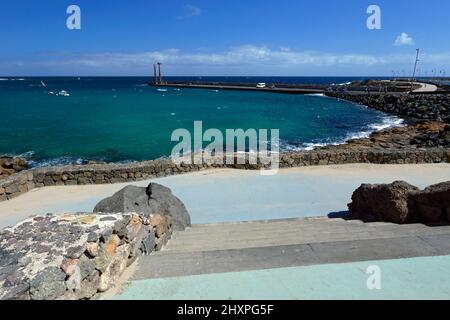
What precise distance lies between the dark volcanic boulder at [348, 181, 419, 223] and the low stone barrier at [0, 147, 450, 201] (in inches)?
238

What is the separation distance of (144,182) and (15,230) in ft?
25.9

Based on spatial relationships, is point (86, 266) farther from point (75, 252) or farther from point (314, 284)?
point (314, 284)

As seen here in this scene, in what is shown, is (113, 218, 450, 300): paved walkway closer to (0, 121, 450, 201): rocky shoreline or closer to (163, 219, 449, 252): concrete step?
(163, 219, 449, 252): concrete step

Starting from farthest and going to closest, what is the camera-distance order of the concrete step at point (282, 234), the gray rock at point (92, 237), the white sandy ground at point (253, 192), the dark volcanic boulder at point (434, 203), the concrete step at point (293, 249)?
the white sandy ground at point (253, 192), the dark volcanic boulder at point (434, 203), the concrete step at point (282, 234), the concrete step at point (293, 249), the gray rock at point (92, 237)

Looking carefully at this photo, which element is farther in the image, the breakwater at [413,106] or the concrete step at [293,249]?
the breakwater at [413,106]

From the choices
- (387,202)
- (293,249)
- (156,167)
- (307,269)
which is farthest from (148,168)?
(307,269)

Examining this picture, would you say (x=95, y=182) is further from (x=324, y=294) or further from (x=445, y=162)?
(x=445, y=162)

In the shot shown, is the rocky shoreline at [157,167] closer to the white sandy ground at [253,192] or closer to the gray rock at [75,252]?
the white sandy ground at [253,192]

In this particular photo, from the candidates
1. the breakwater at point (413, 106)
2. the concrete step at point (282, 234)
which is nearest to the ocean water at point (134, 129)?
the breakwater at point (413, 106)

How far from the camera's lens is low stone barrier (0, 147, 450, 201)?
11.1m

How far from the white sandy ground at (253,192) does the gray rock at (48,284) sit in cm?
494

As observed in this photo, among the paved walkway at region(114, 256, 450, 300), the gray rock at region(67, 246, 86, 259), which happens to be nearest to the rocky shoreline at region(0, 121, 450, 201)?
the gray rock at region(67, 246, 86, 259)

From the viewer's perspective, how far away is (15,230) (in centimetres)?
375

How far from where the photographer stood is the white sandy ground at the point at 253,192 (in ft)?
28.2
